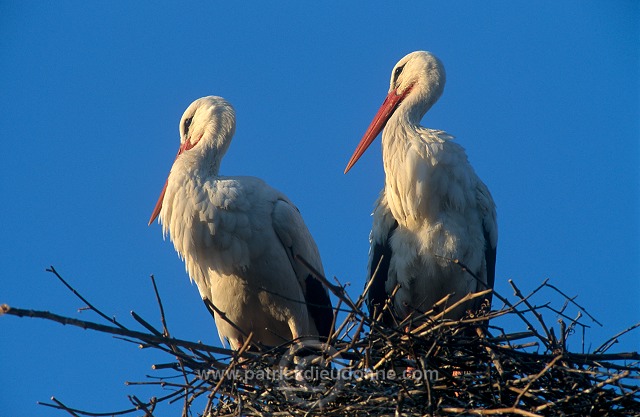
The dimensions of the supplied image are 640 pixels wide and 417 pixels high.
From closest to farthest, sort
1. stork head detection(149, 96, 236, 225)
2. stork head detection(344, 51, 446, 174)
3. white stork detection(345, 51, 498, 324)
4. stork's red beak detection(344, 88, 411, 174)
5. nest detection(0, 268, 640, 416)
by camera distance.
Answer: nest detection(0, 268, 640, 416) < white stork detection(345, 51, 498, 324) < stork head detection(149, 96, 236, 225) < stork head detection(344, 51, 446, 174) < stork's red beak detection(344, 88, 411, 174)

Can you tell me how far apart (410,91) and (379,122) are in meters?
0.25

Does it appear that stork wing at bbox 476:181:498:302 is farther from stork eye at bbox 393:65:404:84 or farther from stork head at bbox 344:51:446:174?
stork eye at bbox 393:65:404:84

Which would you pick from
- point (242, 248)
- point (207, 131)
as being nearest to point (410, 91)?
point (207, 131)

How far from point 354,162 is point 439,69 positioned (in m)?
0.69

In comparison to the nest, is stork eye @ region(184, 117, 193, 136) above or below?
above

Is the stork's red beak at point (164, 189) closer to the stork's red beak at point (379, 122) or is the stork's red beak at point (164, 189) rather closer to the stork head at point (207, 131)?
the stork head at point (207, 131)

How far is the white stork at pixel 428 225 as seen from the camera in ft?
16.6

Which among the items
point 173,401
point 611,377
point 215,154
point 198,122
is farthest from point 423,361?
point 198,122

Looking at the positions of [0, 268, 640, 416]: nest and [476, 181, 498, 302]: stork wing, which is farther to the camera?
[476, 181, 498, 302]: stork wing

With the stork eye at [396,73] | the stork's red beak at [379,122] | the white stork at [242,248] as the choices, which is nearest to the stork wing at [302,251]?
the white stork at [242,248]

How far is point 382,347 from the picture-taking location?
3863 millimetres

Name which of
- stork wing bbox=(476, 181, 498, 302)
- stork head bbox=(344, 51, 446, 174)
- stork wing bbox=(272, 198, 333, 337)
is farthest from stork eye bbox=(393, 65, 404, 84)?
stork wing bbox=(272, 198, 333, 337)

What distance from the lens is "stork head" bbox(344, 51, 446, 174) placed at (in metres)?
5.49

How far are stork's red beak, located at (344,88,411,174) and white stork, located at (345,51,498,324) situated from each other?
1.30ft
